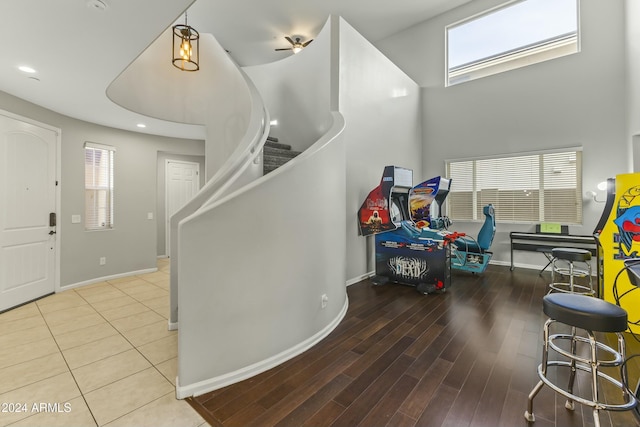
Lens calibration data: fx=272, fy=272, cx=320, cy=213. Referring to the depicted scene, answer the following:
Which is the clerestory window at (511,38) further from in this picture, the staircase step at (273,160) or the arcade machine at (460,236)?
the staircase step at (273,160)

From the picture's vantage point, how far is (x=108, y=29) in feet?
8.00

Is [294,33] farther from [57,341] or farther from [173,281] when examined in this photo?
[57,341]

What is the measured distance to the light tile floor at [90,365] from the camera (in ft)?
5.91

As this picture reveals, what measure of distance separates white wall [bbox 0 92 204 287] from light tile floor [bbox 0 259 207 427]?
1.04 meters

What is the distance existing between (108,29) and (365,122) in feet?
12.0

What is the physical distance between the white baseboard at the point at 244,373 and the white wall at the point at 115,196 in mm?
4309

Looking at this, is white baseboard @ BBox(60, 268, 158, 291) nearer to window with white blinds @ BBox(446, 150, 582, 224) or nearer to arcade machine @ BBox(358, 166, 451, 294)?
arcade machine @ BBox(358, 166, 451, 294)

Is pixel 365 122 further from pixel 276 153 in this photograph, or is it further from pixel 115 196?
pixel 115 196

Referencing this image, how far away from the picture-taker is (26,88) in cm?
357

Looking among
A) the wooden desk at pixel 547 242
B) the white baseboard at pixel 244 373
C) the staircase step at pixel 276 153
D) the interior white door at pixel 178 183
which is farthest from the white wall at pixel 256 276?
the interior white door at pixel 178 183

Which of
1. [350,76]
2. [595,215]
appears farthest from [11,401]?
[595,215]

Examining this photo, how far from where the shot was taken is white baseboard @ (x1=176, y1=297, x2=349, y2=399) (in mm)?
1897

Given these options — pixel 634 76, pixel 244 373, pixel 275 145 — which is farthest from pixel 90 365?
pixel 634 76

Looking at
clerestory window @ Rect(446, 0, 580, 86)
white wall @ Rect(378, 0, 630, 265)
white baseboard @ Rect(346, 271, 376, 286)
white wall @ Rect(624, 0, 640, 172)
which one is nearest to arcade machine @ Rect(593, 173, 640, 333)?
white wall @ Rect(624, 0, 640, 172)
